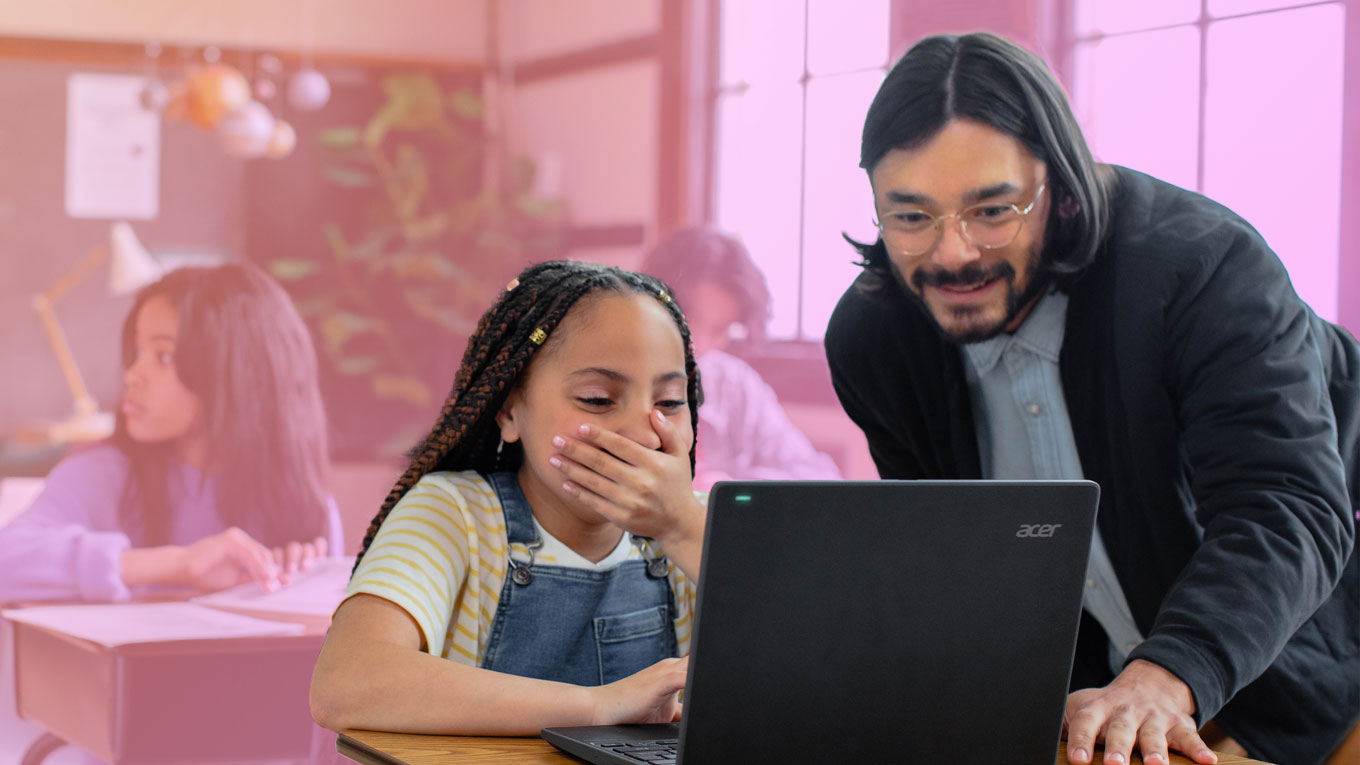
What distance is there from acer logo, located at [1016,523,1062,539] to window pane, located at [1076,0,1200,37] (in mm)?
1958

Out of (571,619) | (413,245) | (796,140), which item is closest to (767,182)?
(796,140)

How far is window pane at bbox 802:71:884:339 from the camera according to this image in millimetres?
2992

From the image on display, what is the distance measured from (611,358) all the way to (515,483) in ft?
0.56

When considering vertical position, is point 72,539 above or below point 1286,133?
below

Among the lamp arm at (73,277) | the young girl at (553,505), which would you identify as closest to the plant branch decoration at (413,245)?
the lamp arm at (73,277)

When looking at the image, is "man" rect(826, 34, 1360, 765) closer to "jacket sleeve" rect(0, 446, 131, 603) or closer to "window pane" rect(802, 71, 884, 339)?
"window pane" rect(802, 71, 884, 339)

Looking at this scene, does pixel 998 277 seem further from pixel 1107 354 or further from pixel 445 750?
pixel 445 750

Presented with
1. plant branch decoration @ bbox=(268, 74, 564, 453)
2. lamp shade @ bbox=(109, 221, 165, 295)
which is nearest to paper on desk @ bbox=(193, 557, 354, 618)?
plant branch decoration @ bbox=(268, 74, 564, 453)

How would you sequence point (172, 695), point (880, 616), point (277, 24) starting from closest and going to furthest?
point (880, 616) < point (172, 695) < point (277, 24)

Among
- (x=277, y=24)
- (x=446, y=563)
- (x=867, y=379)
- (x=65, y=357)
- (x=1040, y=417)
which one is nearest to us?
(x=446, y=563)

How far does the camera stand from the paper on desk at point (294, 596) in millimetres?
2977

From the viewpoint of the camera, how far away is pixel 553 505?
136 cm

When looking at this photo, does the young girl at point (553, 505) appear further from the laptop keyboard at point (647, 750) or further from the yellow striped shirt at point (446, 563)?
the laptop keyboard at point (647, 750)

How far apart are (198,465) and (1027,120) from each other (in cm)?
219
